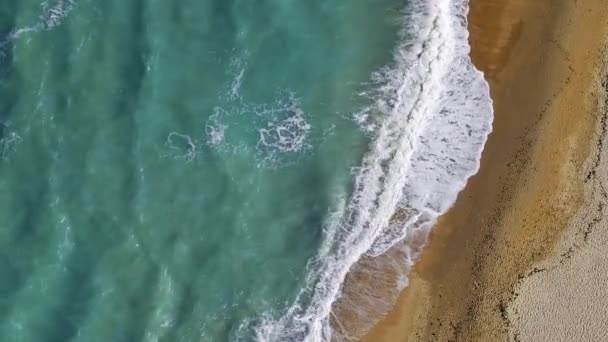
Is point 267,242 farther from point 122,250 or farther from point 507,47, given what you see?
point 507,47

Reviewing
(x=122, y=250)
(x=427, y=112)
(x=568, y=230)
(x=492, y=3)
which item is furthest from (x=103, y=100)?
(x=568, y=230)

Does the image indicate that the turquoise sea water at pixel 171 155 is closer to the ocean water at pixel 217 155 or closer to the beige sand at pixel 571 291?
the ocean water at pixel 217 155

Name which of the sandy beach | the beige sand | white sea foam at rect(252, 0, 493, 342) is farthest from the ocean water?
the beige sand

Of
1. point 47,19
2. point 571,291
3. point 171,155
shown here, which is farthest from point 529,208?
point 47,19

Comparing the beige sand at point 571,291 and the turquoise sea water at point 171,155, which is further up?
the turquoise sea water at point 171,155

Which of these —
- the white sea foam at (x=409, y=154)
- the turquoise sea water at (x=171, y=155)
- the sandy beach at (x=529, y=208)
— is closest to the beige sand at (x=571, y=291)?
the sandy beach at (x=529, y=208)
